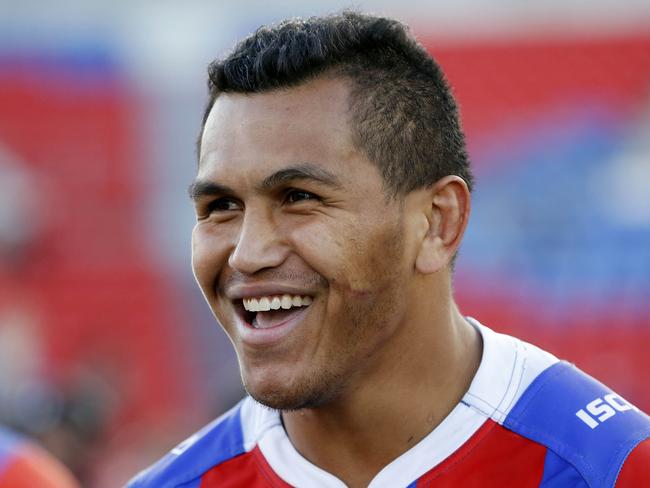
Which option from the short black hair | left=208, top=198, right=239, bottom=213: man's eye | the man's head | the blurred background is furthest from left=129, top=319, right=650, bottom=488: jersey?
the blurred background

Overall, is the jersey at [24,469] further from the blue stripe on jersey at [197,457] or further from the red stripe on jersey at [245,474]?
the red stripe on jersey at [245,474]

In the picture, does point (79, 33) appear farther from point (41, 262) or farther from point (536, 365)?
point (536, 365)

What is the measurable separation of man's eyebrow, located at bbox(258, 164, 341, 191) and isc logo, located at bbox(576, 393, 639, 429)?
2.83 ft

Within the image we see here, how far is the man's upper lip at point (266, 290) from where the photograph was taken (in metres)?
2.62

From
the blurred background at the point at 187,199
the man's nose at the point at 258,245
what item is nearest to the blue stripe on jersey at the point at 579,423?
the man's nose at the point at 258,245

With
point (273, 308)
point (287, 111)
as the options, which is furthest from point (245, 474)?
point (287, 111)

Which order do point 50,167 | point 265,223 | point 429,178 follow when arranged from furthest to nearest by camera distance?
point 50,167 → point 429,178 → point 265,223

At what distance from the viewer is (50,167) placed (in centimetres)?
1256

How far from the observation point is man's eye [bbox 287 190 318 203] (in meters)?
2.65

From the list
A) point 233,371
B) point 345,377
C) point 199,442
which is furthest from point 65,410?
point 345,377

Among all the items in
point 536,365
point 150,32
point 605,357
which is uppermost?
point 150,32

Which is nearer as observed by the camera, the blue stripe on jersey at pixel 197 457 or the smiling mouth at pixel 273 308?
the smiling mouth at pixel 273 308

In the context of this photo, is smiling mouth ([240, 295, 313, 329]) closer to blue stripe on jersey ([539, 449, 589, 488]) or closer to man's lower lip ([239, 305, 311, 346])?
man's lower lip ([239, 305, 311, 346])

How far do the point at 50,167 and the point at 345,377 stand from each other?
1043 centimetres
